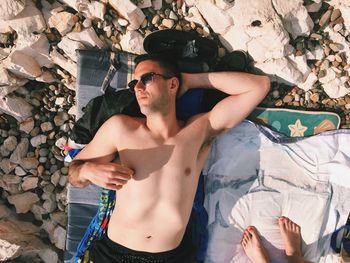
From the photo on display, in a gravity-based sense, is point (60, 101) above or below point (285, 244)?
above

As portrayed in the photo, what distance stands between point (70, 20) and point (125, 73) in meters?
0.51

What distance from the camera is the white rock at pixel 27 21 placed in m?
2.72

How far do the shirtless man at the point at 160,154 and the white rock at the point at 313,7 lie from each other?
525 mm

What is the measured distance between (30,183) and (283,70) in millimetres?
2142

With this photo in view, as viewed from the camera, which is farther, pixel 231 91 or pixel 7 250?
pixel 7 250

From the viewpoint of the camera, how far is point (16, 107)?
3070 mm

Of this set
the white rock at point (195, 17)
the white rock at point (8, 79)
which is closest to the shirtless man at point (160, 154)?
the white rock at point (195, 17)

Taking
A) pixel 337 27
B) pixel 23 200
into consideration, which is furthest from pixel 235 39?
pixel 23 200

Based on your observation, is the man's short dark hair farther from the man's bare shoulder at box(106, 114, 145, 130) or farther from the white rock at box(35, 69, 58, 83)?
the white rock at box(35, 69, 58, 83)

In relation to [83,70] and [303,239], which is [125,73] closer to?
[83,70]

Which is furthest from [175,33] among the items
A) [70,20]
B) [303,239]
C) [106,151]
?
[303,239]

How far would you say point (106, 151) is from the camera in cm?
268

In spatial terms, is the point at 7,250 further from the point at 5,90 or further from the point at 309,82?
the point at 309,82

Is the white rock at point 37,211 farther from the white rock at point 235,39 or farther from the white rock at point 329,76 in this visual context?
the white rock at point 329,76
